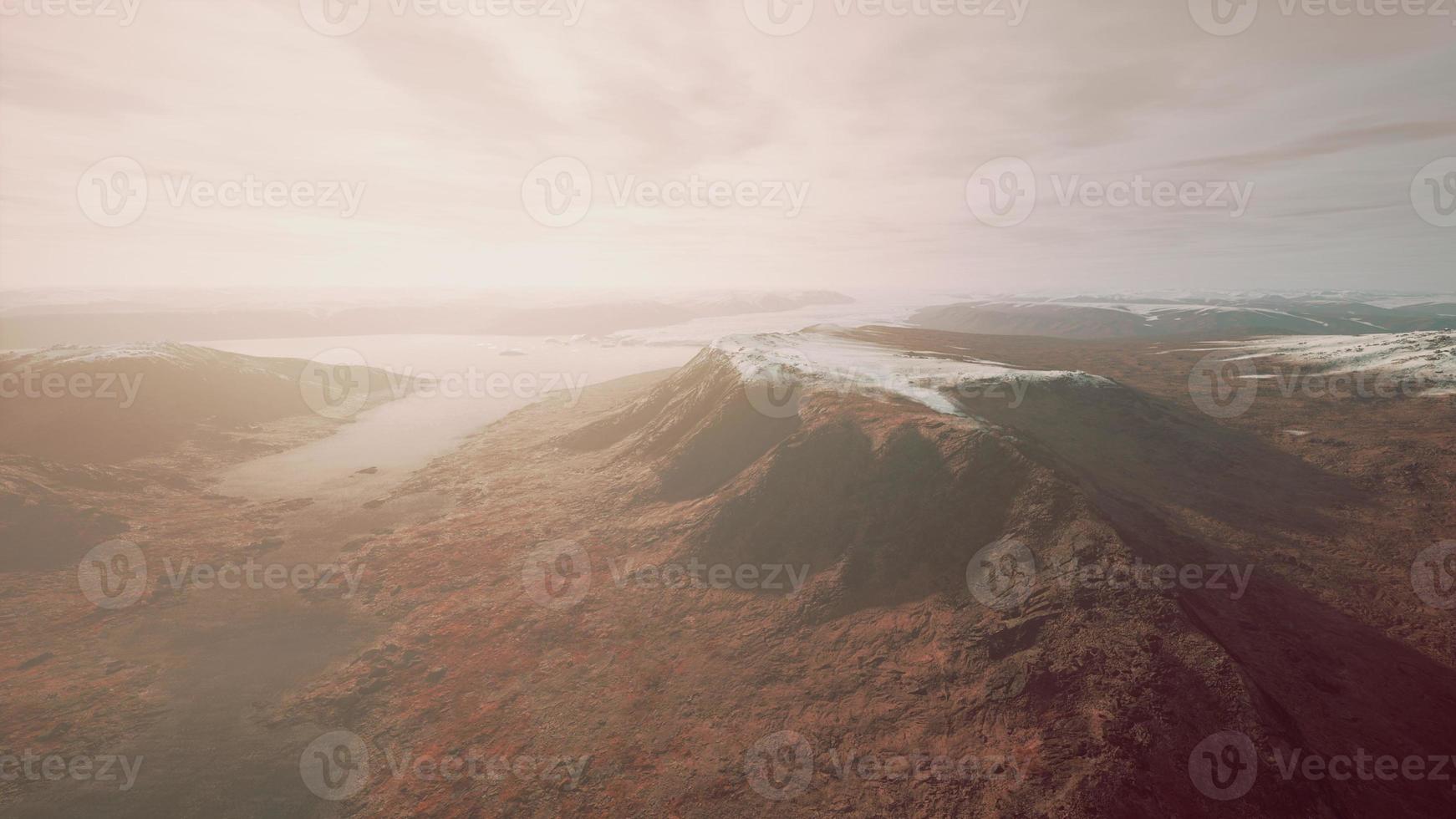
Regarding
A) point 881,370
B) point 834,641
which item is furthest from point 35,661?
point 881,370

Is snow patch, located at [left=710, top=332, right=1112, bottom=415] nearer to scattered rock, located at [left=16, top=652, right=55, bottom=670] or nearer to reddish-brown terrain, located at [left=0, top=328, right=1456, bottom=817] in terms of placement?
reddish-brown terrain, located at [left=0, top=328, right=1456, bottom=817]

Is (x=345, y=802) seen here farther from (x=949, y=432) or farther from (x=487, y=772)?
(x=949, y=432)

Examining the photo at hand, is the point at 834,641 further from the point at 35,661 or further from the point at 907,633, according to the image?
the point at 35,661

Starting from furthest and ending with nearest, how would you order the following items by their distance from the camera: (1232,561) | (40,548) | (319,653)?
(40,548)
(319,653)
(1232,561)

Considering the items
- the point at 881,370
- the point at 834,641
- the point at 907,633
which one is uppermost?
the point at 881,370

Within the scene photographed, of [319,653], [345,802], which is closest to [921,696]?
[345,802]

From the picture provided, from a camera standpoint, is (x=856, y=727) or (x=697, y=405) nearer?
(x=856, y=727)

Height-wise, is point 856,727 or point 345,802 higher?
point 856,727

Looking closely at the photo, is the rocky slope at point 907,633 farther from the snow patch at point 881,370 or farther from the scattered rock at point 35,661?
the scattered rock at point 35,661

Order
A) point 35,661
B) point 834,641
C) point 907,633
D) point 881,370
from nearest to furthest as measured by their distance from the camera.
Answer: point 907,633
point 834,641
point 35,661
point 881,370

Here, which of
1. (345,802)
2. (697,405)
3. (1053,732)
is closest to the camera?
(1053,732)

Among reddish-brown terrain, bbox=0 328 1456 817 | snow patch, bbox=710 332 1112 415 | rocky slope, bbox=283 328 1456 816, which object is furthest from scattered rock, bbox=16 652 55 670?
snow patch, bbox=710 332 1112 415
